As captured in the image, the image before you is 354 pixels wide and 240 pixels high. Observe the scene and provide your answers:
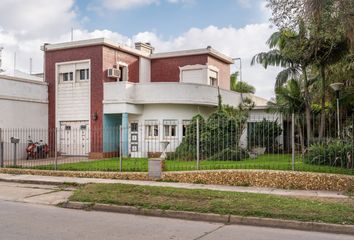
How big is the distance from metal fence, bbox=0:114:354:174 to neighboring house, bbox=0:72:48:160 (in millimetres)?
116

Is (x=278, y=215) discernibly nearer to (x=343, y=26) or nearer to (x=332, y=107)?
(x=343, y=26)

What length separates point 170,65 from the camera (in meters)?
28.1

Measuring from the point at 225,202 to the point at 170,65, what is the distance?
62.7 ft

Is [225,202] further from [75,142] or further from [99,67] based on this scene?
[99,67]

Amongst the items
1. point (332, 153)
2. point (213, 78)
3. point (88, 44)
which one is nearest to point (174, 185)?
point (332, 153)

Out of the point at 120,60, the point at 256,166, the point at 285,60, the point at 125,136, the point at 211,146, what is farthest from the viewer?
the point at 120,60

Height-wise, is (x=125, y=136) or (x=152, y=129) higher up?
(x=152, y=129)

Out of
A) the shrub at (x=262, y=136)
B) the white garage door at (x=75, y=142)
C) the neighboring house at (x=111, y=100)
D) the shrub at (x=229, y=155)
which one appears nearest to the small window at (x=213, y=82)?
the neighboring house at (x=111, y=100)

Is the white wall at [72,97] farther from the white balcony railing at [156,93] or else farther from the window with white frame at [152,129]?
the window with white frame at [152,129]

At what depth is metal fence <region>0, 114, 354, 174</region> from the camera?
13.7m

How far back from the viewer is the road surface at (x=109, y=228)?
7453mm

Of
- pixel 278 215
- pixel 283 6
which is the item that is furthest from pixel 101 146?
pixel 278 215

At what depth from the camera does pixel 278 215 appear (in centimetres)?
873

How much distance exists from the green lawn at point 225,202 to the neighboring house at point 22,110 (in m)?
12.0
